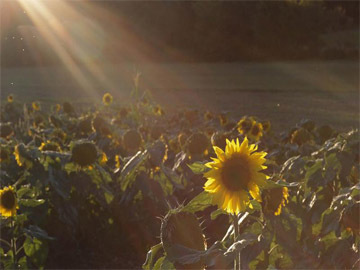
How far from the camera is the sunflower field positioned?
1.73m

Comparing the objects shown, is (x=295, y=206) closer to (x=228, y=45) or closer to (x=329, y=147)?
(x=329, y=147)

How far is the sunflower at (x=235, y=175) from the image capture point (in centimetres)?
171

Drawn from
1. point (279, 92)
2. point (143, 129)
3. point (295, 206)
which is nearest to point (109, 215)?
point (143, 129)

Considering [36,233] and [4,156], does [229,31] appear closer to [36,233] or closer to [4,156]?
[4,156]

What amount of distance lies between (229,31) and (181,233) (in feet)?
111

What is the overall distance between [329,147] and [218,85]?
2054 cm

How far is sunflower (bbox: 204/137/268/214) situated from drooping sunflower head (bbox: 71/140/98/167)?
2213 millimetres

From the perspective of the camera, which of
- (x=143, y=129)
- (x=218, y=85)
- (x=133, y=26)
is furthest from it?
(x=133, y=26)

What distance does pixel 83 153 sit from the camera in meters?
3.88

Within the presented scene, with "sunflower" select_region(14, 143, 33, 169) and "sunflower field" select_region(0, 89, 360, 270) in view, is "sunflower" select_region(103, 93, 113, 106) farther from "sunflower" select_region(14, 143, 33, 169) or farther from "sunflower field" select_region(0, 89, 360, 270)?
"sunflower" select_region(14, 143, 33, 169)

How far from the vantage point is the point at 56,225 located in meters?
4.41

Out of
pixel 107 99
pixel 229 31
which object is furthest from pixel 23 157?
pixel 229 31

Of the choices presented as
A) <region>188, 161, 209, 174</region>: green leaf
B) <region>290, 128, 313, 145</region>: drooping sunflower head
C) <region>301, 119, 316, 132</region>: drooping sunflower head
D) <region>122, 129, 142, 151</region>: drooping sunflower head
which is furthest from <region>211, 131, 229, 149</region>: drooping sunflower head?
<region>301, 119, 316, 132</region>: drooping sunflower head

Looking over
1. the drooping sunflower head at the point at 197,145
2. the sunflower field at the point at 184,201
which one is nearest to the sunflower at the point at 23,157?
the sunflower field at the point at 184,201
